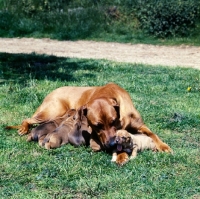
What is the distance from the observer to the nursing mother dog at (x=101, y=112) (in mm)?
5359

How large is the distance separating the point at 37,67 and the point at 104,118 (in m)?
6.15

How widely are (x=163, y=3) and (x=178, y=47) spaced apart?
188 cm

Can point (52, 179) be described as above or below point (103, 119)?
below

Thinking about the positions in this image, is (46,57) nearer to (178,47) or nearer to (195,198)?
(178,47)

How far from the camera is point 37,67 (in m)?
11.3

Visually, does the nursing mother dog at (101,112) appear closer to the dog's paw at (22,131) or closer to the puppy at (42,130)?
the dog's paw at (22,131)

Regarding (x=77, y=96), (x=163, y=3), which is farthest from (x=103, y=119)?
(x=163, y=3)

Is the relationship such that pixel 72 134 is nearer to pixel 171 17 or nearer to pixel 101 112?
pixel 101 112

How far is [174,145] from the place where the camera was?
19.1ft

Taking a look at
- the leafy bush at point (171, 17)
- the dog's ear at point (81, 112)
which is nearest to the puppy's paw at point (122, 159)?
the dog's ear at point (81, 112)

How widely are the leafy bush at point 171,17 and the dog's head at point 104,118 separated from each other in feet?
36.6

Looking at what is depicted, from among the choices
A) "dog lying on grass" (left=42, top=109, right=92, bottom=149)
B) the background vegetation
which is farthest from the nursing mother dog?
the background vegetation

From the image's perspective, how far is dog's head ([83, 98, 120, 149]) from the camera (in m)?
5.32

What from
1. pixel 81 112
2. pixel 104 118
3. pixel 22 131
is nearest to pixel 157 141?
pixel 104 118
